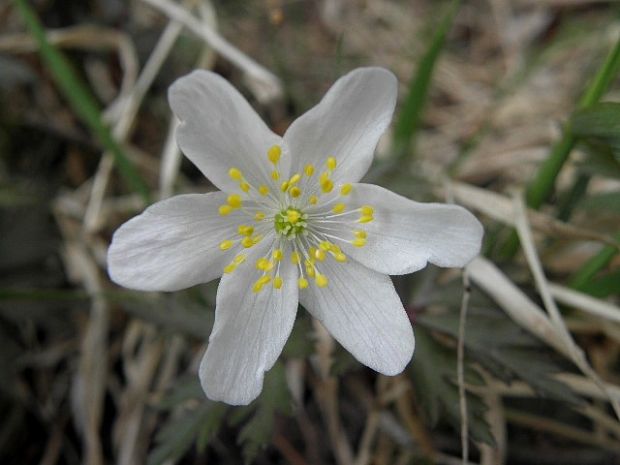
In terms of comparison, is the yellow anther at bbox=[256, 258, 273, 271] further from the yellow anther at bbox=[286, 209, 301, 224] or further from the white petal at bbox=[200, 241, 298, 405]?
the yellow anther at bbox=[286, 209, 301, 224]

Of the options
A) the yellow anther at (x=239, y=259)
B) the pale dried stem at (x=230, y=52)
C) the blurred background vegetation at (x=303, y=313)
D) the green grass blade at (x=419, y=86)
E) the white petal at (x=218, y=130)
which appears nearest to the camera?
the white petal at (x=218, y=130)

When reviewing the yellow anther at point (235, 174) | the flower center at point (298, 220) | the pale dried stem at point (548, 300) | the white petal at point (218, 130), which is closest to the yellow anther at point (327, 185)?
the flower center at point (298, 220)

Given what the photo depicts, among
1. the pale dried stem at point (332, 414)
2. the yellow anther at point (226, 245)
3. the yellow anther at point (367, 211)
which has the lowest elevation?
the pale dried stem at point (332, 414)

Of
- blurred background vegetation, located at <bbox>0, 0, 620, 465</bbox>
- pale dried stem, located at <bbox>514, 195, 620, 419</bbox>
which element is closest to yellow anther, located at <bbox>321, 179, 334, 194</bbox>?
blurred background vegetation, located at <bbox>0, 0, 620, 465</bbox>

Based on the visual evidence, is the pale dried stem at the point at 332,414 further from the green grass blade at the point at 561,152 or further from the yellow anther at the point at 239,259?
the green grass blade at the point at 561,152

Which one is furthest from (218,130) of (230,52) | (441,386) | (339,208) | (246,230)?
(230,52)

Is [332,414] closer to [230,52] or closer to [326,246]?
[326,246]
